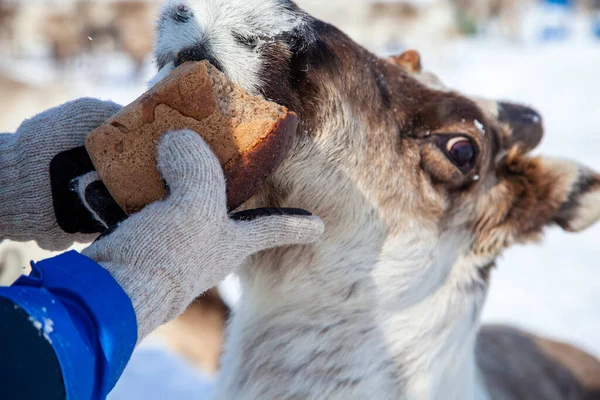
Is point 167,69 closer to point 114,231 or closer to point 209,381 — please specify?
point 114,231

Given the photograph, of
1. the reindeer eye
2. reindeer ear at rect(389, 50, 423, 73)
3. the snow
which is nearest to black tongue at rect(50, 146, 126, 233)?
the reindeer eye

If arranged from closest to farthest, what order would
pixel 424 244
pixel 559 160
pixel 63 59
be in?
1. pixel 424 244
2. pixel 559 160
3. pixel 63 59

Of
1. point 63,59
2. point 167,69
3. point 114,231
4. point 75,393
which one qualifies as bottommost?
point 63,59

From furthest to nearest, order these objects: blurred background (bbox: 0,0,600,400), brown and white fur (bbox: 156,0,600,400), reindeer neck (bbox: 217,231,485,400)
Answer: blurred background (bbox: 0,0,600,400)
reindeer neck (bbox: 217,231,485,400)
brown and white fur (bbox: 156,0,600,400)

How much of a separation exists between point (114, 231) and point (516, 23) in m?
31.8

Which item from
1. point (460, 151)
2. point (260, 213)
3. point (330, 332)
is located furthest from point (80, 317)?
point (460, 151)

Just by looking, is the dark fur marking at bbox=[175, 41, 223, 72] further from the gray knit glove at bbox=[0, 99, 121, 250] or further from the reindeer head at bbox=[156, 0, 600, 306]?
the gray knit glove at bbox=[0, 99, 121, 250]

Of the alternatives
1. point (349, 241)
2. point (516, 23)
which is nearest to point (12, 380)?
point (349, 241)

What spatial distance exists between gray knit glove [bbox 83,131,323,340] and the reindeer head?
24 centimetres

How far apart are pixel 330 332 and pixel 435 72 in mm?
19781

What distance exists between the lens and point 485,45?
27.7 meters

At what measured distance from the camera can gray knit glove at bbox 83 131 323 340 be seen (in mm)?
1181

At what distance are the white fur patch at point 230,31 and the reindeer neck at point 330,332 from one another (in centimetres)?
63

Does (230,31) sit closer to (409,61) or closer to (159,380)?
(409,61)
